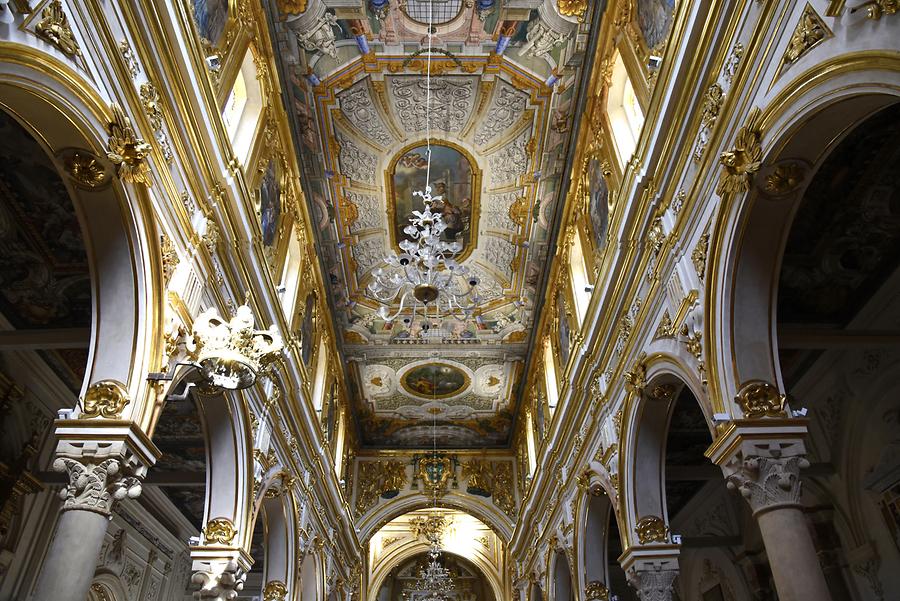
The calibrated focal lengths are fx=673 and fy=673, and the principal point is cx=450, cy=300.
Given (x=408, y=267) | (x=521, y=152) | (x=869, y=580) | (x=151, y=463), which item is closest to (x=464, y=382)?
(x=521, y=152)

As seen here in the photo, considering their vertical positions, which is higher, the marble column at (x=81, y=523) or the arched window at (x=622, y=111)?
the arched window at (x=622, y=111)

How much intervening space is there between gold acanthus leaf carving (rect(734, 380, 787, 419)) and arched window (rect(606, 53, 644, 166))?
4.88 metres

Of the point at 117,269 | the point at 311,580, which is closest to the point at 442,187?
the point at 117,269

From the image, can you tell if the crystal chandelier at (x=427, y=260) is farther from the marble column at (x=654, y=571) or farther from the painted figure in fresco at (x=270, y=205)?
the marble column at (x=654, y=571)

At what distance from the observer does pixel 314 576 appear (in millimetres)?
15547

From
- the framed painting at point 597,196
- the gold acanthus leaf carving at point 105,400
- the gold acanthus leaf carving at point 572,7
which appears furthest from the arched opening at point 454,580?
the gold acanthus leaf carving at point 105,400

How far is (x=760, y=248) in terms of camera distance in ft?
21.4

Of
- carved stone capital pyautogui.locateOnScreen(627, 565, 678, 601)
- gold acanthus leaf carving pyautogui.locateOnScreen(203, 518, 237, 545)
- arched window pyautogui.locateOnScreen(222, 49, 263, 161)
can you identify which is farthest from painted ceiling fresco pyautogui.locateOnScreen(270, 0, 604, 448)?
carved stone capital pyautogui.locateOnScreen(627, 565, 678, 601)

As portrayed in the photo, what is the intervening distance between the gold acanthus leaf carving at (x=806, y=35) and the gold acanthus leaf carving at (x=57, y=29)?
5646 mm

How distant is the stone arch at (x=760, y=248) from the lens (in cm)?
554

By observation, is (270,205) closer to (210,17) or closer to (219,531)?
(210,17)

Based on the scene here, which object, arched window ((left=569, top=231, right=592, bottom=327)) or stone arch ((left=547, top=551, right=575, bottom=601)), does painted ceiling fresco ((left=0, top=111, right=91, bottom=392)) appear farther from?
stone arch ((left=547, top=551, right=575, bottom=601))

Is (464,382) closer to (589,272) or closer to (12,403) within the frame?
(589,272)

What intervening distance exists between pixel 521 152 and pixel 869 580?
9.44m
